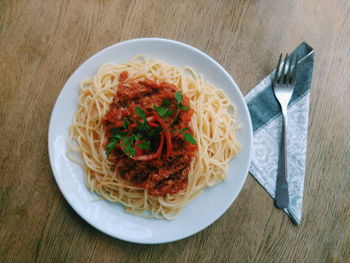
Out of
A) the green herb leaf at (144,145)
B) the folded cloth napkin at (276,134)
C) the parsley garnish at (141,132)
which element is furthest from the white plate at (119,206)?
the green herb leaf at (144,145)

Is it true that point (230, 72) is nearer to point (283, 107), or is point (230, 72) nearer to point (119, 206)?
point (283, 107)

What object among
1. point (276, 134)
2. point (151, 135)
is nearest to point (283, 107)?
point (276, 134)

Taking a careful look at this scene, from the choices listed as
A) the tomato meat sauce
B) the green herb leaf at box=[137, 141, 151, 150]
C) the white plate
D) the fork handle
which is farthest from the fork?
the green herb leaf at box=[137, 141, 151, 150]

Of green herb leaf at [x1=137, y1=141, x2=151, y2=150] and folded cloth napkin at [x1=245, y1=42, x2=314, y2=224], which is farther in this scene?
folded cloth napkin at [x1=245, y1=42, x2=314, y2=224]

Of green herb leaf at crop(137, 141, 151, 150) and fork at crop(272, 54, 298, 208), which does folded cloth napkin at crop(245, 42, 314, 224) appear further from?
green herb leaf at crop(137, 141, 151, 150)

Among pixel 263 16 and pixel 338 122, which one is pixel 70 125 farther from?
pixel 338 122

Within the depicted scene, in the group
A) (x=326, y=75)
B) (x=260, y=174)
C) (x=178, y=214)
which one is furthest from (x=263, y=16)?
(x=178, y=214)

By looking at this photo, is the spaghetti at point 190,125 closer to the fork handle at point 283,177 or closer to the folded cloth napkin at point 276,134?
the folded cloth napkin at point 276,134
